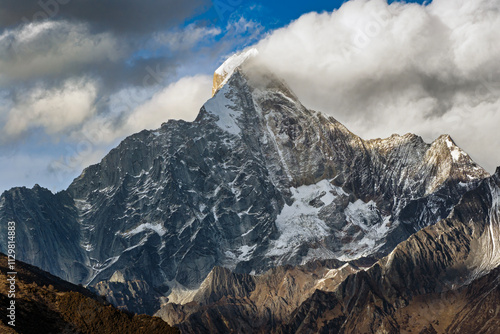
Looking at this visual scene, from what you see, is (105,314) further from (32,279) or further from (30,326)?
(32,279)

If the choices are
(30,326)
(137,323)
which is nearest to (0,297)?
(30,326)

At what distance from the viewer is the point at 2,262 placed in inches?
7274

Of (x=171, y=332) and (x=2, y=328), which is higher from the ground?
(x=2, y=328)

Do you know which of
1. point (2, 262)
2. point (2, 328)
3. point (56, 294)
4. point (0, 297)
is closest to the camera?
point (2, 328)

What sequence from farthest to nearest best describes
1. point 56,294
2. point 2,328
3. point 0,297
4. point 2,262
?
point 2,262
point 56,294
point 0,297
point 2,328

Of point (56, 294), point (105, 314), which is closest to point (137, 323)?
point (105, 314)

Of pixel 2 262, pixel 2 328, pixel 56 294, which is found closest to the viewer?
pixel 2 328

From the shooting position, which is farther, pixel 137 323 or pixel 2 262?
pixel 2 262

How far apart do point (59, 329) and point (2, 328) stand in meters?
14.8

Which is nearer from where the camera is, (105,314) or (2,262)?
(105,314)

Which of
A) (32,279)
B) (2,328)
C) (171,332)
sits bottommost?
(171,332)

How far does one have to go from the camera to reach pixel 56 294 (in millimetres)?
154500

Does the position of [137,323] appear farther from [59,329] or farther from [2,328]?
[2,328]

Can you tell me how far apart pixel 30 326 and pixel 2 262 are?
5153 centimetres
